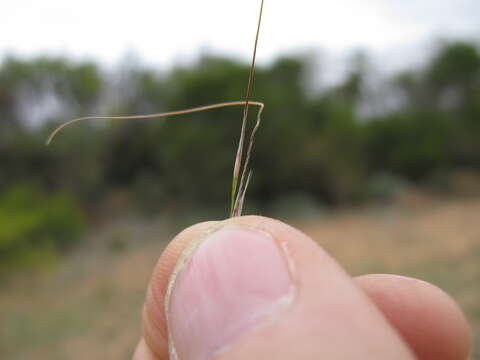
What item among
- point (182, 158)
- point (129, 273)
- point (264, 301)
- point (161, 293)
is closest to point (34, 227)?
point (129, 273)

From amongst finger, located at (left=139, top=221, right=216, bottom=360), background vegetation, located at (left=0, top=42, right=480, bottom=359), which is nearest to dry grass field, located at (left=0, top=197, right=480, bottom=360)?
background vegetation, located at (left=0, top=42, right=480, bottom=359)

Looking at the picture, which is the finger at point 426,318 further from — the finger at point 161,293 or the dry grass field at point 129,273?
the dry grass field at point 129,273

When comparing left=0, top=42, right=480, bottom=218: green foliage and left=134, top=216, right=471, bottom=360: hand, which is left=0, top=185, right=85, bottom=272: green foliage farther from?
left=134, top=216, right=471, bottom=360: hand

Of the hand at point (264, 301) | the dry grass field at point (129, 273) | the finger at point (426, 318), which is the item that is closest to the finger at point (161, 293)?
the hand at point (264, 301)

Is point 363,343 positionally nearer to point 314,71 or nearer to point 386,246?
point 386,246

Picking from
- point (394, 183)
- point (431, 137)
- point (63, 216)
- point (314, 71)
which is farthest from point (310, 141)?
point (63, 216)

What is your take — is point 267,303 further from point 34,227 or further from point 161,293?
point 34,227

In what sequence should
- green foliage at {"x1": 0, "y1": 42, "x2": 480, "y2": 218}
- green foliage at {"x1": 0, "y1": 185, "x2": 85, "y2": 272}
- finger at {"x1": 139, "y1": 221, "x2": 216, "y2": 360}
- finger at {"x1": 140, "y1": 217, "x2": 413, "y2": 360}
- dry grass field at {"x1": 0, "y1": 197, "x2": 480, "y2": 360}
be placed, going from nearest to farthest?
finger at {"x1": 140, "y1": 217, "x2": 413, "y2": 360} < finger at {"x1": 139, "y1": 221, "x2": 216, "y2": 360} < dry grass field at {"x1": 0, "y1": 197, "x2": 480, "y2": 360} < green foliage at {"x1": 0, "y1": 185, "x2": 85, "y2": 272} < green foliage at {"x1": 0, "y1": 42, "x2": 480, "y2": 218}
